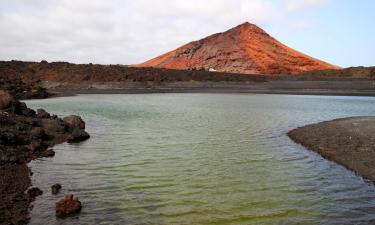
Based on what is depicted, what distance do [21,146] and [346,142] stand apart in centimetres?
1118

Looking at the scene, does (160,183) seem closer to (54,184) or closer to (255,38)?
(54,184)

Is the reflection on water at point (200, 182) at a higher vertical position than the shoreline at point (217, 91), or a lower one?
lower

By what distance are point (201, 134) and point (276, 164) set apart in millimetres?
6302

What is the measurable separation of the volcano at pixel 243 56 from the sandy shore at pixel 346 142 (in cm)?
6113

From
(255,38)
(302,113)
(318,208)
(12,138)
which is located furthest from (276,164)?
(255,38)

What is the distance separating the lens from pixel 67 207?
7.57m

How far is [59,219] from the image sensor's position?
7.34 metres

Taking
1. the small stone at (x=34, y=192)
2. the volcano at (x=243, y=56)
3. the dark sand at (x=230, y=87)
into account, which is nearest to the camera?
the small stone at (x=34, y=192)

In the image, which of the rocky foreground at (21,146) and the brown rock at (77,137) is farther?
the brown rock at (77,137)

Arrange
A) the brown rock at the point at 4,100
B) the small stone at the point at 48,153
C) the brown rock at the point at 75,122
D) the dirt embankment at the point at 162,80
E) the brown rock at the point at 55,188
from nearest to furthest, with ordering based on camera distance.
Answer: the brown rock at the point at 55,188
the small stone at the point at 48,153
the brown rock at the point at 4,100
the brown rock at the point at 75,122
the dirt embankment at the point at 162,80

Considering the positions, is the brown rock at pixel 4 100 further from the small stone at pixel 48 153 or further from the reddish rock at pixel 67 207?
the reddish rock at pixel 67 207

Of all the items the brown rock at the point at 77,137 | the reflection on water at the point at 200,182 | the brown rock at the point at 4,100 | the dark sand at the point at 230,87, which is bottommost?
the reflection on water at the point at 200,182

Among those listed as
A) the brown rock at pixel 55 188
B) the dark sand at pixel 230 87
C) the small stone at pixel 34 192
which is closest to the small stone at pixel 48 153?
the brown rock at pixel 55 188

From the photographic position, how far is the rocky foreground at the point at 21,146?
776 cm
